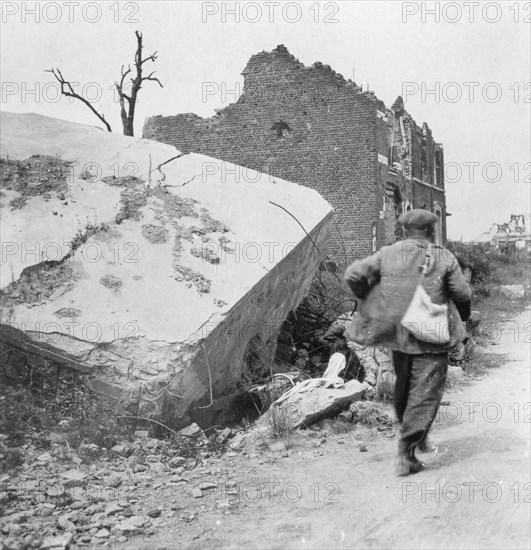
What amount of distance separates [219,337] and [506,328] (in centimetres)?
785

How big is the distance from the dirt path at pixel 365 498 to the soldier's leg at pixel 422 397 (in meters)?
0.23

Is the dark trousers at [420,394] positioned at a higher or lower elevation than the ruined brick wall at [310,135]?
lower

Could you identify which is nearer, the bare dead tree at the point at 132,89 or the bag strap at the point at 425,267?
the bag strap at the point at 425,267

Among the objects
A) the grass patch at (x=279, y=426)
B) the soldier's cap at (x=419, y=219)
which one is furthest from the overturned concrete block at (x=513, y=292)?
the soldier's cap at (x=419, y=219)

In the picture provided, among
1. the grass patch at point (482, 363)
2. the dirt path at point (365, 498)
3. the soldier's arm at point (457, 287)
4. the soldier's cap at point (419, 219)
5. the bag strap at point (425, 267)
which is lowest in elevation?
the grass patch at point (482, 363)

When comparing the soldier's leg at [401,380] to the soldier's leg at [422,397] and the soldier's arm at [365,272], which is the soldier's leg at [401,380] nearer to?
the soldier's leg at [422,397]

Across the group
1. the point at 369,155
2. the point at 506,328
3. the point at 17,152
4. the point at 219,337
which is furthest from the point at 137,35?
the point at 219,337

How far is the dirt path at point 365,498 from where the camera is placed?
115 inches

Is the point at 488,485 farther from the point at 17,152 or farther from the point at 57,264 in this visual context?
the point at 17,152

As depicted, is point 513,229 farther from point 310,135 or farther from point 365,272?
point 365,272

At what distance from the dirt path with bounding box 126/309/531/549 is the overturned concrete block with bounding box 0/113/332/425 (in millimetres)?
853

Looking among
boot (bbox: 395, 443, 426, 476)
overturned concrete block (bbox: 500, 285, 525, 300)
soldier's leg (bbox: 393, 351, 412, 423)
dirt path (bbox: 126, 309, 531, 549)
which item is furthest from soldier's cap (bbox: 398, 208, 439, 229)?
overturned concrete block (bbox: 500, 285, 525, 300)

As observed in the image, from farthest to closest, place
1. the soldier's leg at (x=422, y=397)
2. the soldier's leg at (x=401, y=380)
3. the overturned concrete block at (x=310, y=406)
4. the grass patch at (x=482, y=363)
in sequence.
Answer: the grass patch at (x=482, y=363) → the overturned concrete block at (x=310, y=406) → the soldier's leg at (x=401, y=380) → the soldier's leg at (x=422, y=397)

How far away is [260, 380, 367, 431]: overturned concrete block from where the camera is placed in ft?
14.6
